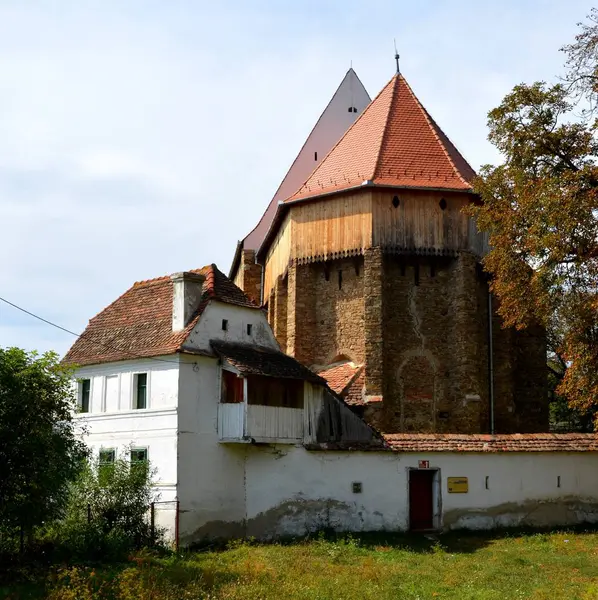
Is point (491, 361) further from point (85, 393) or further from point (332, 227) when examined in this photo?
point (85, 393)

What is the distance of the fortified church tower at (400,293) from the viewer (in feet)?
96.5

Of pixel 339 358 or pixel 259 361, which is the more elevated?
pixel 339 358

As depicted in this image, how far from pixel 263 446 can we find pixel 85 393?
538 centimetres

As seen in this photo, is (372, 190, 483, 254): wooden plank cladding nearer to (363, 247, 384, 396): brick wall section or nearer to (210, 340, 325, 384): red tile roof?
(363, 247, 384, 396): brick wall section

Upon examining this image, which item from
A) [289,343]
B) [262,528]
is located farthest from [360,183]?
[262,528]

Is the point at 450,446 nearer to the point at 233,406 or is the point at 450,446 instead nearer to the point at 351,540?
the point at 351,540

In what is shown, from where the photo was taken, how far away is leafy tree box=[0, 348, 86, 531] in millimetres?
18016

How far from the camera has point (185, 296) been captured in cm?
2325

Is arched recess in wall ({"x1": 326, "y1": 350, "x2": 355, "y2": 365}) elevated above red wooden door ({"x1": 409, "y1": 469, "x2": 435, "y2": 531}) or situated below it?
above

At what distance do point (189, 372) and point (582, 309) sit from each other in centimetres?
974

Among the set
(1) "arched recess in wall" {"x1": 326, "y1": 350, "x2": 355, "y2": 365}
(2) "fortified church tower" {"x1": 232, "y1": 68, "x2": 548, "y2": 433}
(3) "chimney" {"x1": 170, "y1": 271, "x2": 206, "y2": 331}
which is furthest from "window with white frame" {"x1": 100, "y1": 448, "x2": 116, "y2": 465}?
(1) "arched recess in wall" {"x1": 326, "y1": 350, "x2": 355, "y2": 365}

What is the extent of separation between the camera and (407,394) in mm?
29594

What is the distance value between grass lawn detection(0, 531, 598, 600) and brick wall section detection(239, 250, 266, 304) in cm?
1819

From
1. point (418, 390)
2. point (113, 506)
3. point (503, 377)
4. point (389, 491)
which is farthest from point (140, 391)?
point (503, 377)
